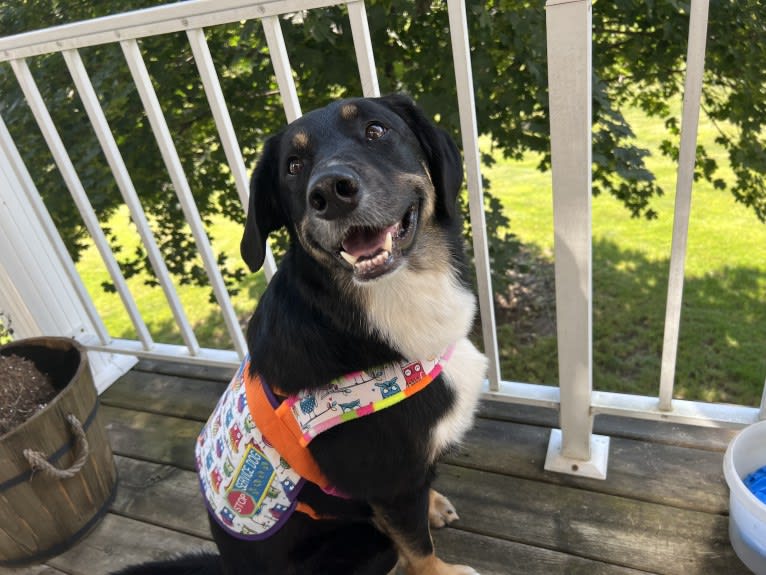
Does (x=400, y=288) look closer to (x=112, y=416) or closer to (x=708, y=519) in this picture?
(x=708, y=519)

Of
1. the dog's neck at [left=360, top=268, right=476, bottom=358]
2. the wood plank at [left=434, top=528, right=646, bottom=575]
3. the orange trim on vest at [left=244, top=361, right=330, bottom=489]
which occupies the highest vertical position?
the dog's neck at [left=360, top=268, right=476, bottom=358]

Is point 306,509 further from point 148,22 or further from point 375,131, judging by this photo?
point 148,22

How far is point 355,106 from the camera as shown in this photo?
145cm

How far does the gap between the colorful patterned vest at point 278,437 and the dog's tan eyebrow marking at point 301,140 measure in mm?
599

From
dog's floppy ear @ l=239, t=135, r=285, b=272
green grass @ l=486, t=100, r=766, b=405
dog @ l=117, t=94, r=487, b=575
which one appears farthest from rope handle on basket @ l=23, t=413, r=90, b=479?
green grass @ l=486, t=100, r=766, b=405

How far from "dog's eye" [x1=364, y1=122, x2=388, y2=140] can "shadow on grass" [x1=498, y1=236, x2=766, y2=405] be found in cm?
233

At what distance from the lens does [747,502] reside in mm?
1440

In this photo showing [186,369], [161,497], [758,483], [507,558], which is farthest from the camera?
[186,369]

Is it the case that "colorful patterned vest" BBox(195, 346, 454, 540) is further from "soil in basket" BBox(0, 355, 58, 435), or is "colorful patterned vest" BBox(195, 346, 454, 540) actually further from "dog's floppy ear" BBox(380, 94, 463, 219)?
"soil in basket" BBox(0, 355, 58, 435)

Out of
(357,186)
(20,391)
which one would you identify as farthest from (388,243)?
(20,391)

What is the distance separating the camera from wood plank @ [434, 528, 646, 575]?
1.65 metres

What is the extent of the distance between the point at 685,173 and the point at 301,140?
998mm

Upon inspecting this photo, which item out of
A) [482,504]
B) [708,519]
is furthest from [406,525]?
[708,519]

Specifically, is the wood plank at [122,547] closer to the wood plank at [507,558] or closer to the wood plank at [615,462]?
the wood plank at [615,462]
